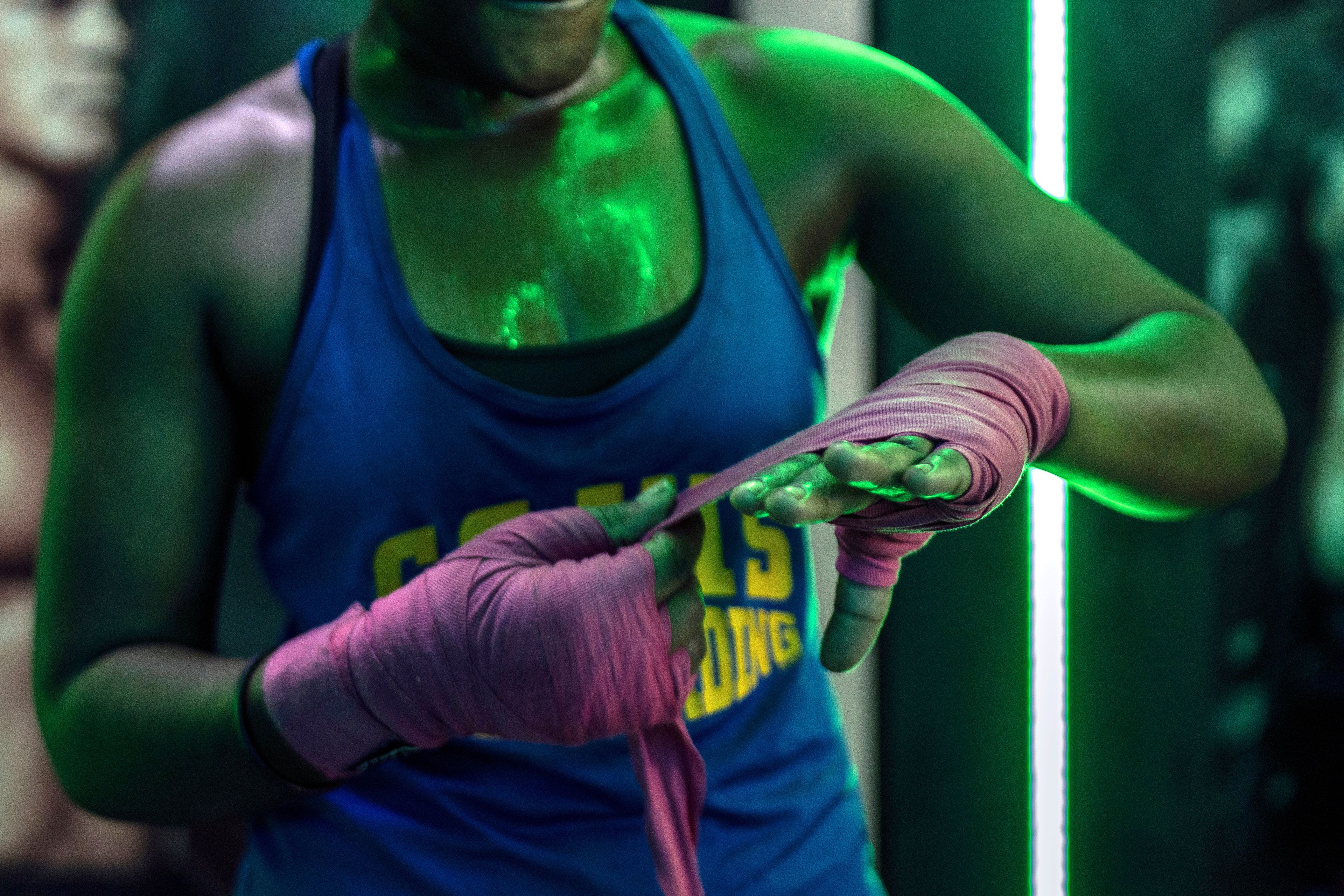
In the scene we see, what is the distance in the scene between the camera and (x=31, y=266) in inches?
38.7

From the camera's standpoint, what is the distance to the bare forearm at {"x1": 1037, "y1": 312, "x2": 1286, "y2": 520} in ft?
1.87

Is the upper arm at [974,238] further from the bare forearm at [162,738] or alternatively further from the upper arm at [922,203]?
the bare forearm at [162,738]

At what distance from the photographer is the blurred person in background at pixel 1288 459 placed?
3.33 feet

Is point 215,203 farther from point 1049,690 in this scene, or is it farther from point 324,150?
point 1049,690

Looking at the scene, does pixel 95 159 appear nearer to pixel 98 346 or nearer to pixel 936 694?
pixel 98 346

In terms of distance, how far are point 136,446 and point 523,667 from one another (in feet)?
0.94

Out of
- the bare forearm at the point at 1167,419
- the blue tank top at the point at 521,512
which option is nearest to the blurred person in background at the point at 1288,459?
the bare forearm at the point at 1167,419

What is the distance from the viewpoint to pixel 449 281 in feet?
2.17

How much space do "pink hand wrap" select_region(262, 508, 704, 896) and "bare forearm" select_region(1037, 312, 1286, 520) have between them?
231 mm

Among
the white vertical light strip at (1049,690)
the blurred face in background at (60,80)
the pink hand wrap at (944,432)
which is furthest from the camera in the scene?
the white vertical light strip at (1049,690)

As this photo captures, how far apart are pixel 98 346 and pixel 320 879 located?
34 cm

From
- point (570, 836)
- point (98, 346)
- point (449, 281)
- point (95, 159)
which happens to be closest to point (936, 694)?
point (570, 836)

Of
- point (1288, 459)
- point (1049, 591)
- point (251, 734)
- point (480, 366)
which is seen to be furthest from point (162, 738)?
point (1288, 459)

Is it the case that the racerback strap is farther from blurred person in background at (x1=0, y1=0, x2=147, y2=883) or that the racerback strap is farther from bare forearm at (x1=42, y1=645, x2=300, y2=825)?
blurred person in background at (x1=0, y1=0, x2=147, y2=883)
